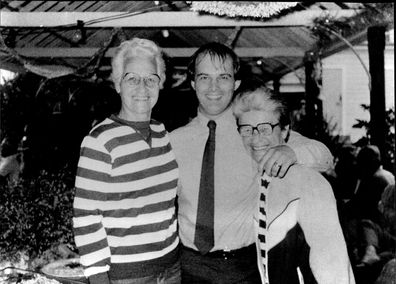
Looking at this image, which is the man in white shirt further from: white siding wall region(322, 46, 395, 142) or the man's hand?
white siding wall region(322, 46, 395, 142)

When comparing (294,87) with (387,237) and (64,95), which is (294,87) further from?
(387,237)

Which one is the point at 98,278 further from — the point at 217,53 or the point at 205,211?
the point at 217,53

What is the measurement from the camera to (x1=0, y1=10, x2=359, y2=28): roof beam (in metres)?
5.52

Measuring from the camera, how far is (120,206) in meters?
1.99

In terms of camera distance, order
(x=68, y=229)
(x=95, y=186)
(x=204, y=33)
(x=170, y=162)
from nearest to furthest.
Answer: (x=95, y=186) → (x=170, y=162) → (x=68, y=229) → (x=204, y=33)

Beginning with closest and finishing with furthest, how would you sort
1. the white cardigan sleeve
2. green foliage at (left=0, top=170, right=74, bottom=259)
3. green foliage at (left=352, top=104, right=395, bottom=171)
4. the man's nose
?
the white cardigan sleeve < the man's nose < green foliage at (left=0, top=170, right=74, bottom=259) < green foliage at (left=352, top=104, right=395, bottom=171)

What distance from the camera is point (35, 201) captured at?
3.99m

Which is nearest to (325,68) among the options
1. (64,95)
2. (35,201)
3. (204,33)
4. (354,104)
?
(354,104)

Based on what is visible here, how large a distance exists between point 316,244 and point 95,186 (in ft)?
2.77

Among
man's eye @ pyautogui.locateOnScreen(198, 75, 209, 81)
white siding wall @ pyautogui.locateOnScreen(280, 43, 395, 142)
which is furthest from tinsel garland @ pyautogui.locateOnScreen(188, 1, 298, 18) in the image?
white siding wall @ pyautogui.locateOnScreen(280, 43, 395, 142)

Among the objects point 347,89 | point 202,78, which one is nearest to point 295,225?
point 202,78

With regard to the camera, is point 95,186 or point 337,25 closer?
point 95,186

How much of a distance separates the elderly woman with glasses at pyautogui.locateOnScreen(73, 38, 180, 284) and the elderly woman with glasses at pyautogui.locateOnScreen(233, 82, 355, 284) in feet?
1.37

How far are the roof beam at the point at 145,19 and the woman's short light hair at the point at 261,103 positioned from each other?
12.2 ft
